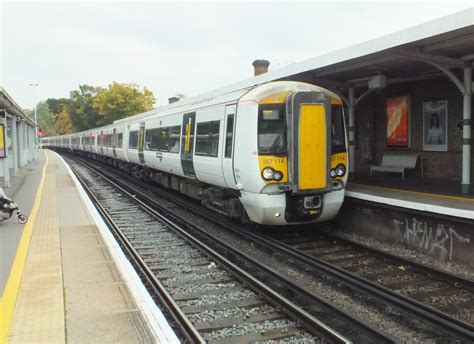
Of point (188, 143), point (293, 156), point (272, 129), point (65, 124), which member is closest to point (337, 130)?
point (293, 156)

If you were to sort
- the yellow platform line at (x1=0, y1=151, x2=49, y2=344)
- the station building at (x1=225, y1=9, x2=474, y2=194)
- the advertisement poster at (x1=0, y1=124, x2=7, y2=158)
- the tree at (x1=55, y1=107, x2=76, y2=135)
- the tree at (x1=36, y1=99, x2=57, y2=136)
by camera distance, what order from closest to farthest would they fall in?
the yellow platform line at (x1=0, y1=151, x2=49, y2=344) → the station building at (x1=225, y1=9, x2=474, y2=194) → the advertisement poster at (x1=0, y1=124, x2=7, y2=158) → the tree at (x1=55, y1=107, x2=76, y2=135) → the tree at (x1=36, y1=99, x2=57, y2=136)

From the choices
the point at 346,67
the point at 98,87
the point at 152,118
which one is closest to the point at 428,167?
the point at 346,67

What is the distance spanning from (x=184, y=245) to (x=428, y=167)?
694cm

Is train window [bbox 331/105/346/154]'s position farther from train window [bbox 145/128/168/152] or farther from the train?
train window [bbox 145/128/168/152]

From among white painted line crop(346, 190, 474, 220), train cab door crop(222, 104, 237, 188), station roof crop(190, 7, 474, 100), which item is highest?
station roof crop(190, 7, 474, 100)

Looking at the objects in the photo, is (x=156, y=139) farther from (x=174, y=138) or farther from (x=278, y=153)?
(x=278, y=153)

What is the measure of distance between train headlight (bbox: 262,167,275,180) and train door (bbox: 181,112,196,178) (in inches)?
138

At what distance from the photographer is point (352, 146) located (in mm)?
12367

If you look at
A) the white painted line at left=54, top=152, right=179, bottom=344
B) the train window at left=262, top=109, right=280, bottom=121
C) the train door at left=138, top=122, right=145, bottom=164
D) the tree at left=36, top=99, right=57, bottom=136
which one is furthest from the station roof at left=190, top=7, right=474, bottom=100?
the tree at left=36, top=99, right=57, bottom=136

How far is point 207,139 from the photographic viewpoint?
32.7ft

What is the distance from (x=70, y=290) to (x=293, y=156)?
165 inches

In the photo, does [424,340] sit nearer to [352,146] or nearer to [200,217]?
[200,217]

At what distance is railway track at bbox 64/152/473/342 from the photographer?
15.3 feet

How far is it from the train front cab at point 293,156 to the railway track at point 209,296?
4.65ft
